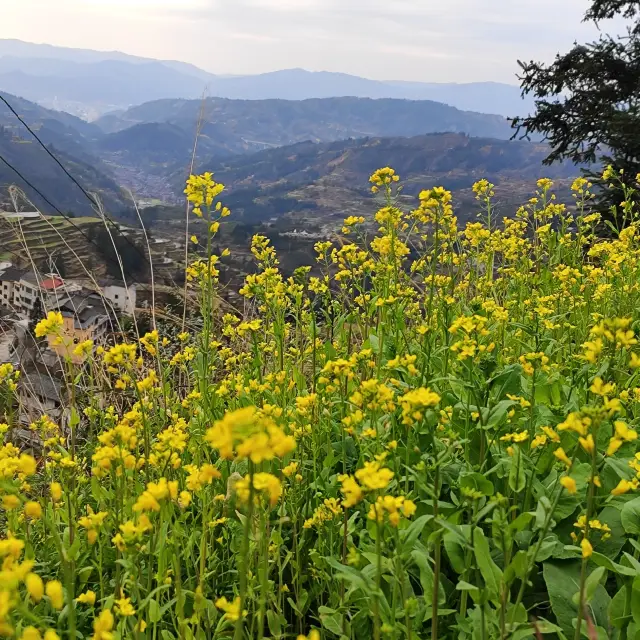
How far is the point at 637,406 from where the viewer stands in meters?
2.84

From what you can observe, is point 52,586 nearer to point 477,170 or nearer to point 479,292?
point 479,292

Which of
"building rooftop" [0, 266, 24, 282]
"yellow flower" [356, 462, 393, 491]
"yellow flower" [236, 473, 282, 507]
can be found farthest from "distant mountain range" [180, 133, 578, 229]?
"yellow flower" [236, 473, 282, 507]

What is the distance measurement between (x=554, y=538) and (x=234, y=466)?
1.61 m

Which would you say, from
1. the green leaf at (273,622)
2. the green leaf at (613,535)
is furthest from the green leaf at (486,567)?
the green leaf at (273,622)

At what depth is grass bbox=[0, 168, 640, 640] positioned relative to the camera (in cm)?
145

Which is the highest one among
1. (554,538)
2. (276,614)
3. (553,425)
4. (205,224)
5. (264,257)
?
(205,224)

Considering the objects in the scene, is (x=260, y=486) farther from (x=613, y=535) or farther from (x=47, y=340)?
(x=47, y=340)

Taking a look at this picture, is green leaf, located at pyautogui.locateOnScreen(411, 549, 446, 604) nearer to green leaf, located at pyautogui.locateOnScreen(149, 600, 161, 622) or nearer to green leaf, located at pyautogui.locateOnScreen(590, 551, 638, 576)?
green leaf, located at pyautogui.locateOnScreen(590, 551, 638, 576)

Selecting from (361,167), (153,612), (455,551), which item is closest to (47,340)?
(153,612)

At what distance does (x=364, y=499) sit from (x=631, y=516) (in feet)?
3.13

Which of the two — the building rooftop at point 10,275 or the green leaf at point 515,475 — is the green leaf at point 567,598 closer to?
the green leaf at point 515,475

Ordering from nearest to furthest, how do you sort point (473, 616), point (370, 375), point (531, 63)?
1. point (473, 616)
2. point (370, 375)
3. point (531, 63)

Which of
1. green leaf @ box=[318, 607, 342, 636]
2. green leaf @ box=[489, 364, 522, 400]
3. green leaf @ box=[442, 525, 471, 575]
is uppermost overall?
green leaf @ box=[489, 364, 522, 400]

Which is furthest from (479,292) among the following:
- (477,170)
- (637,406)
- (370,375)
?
(477,170)
